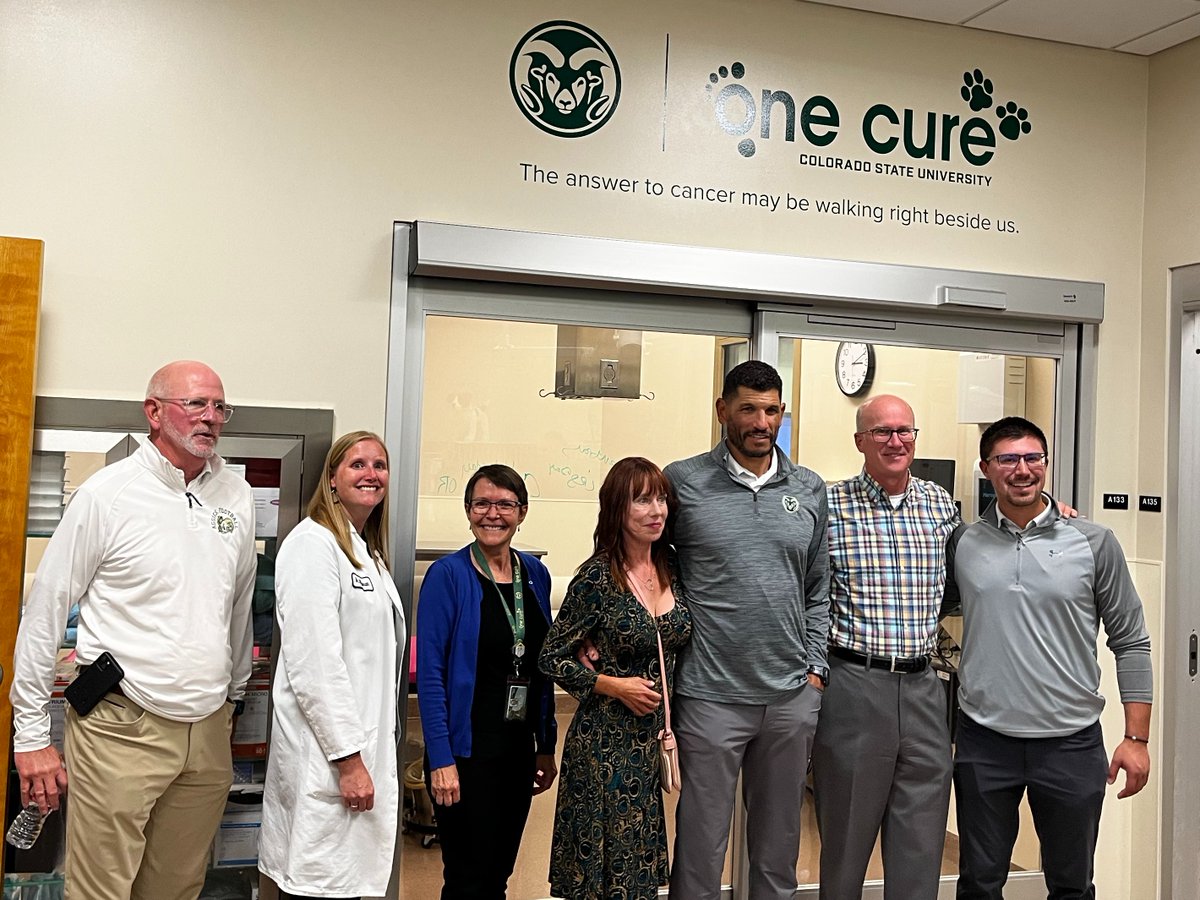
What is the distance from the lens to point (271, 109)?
3.30 m

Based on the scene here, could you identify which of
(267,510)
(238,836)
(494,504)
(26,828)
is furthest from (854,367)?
(26,828)

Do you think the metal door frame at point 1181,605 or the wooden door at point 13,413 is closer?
the wooden door at point 13,413

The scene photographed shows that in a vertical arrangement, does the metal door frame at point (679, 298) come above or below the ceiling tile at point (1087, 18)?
below

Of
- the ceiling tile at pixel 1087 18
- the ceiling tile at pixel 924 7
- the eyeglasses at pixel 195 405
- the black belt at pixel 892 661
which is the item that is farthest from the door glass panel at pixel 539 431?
the ceiling tile at pixel 1087 18

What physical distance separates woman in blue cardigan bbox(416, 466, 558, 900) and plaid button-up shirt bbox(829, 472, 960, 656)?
2.87ft

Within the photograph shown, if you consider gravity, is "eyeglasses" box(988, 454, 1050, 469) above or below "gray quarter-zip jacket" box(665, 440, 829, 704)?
above

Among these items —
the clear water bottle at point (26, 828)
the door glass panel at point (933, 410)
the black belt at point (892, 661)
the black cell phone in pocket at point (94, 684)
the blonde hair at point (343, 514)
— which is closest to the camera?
the black cell phone in pocket at point (94, 684)

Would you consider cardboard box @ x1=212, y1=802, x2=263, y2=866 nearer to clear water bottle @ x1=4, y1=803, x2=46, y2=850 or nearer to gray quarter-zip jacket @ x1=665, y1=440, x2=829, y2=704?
clear water bottle @ x1=4, y1=803, x2=46, y2=850

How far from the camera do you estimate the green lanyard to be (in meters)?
3.10

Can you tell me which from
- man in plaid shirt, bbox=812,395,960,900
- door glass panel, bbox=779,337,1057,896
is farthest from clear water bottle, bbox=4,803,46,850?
door glass panel, bbox=779,337,1057,896

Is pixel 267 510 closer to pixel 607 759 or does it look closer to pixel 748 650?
pixel 607 759

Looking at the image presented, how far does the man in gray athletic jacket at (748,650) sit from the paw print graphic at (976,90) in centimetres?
153

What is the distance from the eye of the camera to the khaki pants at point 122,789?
2.71 meters

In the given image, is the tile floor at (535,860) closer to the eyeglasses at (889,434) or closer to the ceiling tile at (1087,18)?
the eyeglasses at (889,434)
